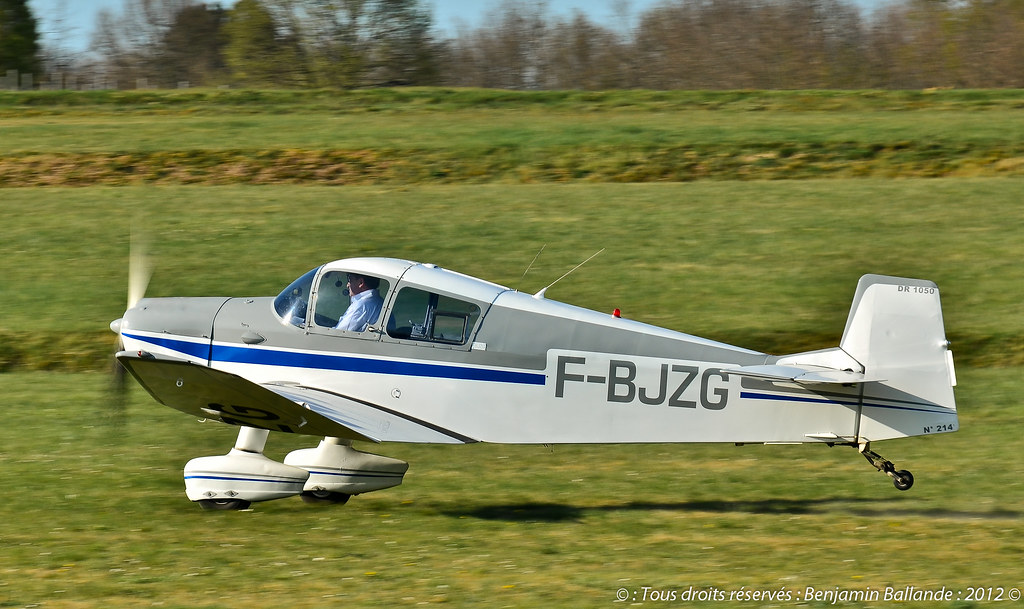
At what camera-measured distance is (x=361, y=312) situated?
923cm

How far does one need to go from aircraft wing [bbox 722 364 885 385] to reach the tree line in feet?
118

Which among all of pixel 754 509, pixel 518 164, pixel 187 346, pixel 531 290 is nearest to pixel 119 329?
pixel 187 346

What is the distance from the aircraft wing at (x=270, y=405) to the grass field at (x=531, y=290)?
799 mm

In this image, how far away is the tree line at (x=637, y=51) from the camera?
43250 mm

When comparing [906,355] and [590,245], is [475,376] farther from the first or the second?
[590,245]

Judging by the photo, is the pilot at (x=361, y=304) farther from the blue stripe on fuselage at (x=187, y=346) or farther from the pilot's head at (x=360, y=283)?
the blue stripe on fuselage at (x=187, y=346)

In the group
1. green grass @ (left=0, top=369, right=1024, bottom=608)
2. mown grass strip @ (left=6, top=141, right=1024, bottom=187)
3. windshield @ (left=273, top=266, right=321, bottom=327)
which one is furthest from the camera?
mown grass strip @ (left=6, top=141, right=1024, bottom=187)

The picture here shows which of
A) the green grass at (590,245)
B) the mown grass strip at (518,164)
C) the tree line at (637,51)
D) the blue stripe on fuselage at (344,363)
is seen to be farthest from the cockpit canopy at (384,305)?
the tree line at (637,51)

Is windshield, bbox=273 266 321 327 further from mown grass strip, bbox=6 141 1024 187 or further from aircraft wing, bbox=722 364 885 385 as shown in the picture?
mown grass strip, bbox=6 141 1024 187

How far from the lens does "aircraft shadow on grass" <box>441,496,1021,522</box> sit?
9.16 m

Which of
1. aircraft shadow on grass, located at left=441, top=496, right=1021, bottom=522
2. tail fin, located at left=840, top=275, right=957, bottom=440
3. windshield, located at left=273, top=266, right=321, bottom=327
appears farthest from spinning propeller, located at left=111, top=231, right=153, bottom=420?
tail fin, located at left=840, top=275, right=957, bottom=440

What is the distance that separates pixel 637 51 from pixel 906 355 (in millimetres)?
45964

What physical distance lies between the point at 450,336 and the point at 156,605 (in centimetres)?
319

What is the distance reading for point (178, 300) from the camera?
9844mm
